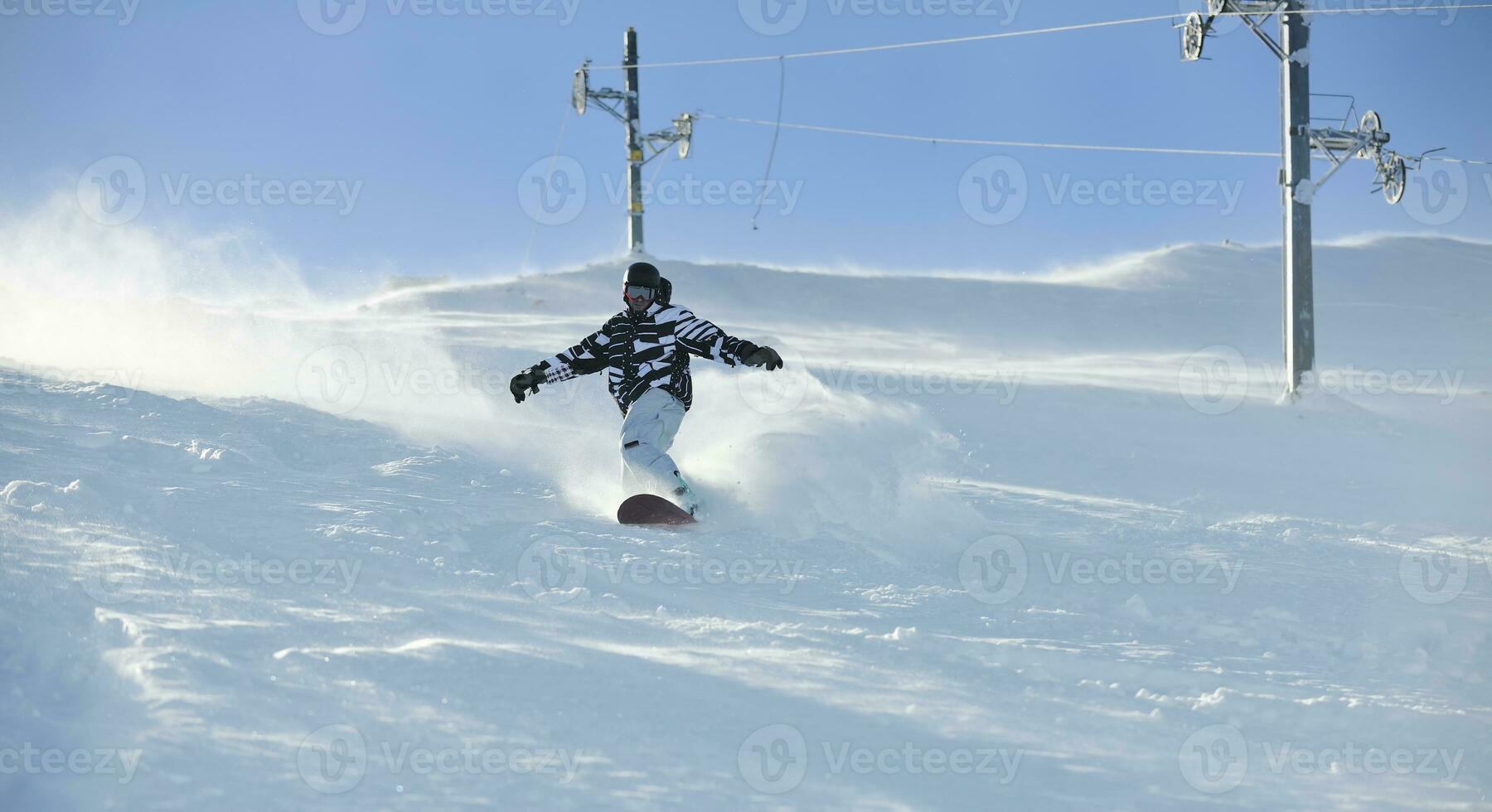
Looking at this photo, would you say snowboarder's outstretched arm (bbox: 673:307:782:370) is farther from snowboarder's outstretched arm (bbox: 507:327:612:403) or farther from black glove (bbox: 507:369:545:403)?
black glove (bbox: 507:369:545:403)

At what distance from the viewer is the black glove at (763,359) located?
6.64m

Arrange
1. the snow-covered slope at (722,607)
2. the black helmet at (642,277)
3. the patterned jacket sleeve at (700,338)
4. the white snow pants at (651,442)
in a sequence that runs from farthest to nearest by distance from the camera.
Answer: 1. the patterned jacket sleeve at (700,338)
2. the black helmet at (642,277)
3. the white snow pants at (651,442)
4. the snow-covered slope at (722,607)

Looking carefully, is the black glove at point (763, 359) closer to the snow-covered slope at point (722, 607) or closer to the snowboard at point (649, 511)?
the snow-covered slope at point (722, 607)

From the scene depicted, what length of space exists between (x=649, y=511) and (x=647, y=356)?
1.25 metres

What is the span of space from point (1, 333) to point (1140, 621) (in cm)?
1273

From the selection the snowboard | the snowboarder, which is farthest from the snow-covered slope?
the snowboarder

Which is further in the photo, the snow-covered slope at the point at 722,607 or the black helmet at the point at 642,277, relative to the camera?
the black helmet at the point at 642,277

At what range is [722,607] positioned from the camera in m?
4.66

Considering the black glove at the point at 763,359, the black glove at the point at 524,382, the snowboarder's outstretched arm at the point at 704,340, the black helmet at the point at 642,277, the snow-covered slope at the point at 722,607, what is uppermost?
the black helmet at the point at 642,277

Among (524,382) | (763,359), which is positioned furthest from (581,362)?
(763,359)

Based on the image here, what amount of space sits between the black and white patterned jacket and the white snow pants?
0.29 feet

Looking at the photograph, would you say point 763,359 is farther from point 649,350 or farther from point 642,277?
point 642,277

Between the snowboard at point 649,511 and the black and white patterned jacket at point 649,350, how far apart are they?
0.99m

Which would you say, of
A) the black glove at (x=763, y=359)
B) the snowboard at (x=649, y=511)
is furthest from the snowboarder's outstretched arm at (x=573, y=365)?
the snowboard at (x=649, y=511)
